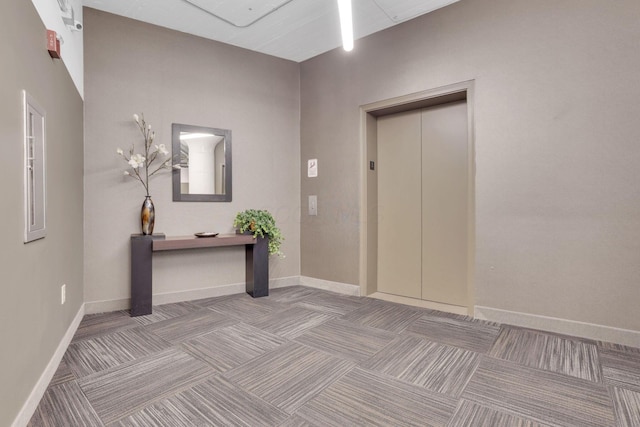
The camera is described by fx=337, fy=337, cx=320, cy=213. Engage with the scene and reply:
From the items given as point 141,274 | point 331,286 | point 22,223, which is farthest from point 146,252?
point 331,286

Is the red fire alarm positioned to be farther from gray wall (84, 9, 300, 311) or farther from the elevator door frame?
the elevator door frame

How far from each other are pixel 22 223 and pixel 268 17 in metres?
2.91

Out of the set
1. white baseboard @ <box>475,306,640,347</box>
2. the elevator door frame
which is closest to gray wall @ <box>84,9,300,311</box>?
the elevator door frame

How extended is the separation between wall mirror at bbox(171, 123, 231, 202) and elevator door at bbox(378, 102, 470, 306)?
1887mm

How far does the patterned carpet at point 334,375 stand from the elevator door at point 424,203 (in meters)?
0.59

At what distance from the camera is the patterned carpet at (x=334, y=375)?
67.1 inches

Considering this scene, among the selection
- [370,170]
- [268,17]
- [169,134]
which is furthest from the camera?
[370,170]

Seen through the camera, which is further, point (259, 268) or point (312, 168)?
point (312, 168)

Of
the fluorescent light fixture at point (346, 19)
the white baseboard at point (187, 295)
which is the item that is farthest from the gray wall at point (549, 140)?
the white baseboard at point (187, 295)

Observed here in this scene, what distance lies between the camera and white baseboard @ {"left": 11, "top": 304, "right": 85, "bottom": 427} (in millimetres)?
1570

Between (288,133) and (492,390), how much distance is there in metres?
3.65

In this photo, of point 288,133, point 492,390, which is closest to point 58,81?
point 288,133

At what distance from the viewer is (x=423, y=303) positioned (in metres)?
3.67

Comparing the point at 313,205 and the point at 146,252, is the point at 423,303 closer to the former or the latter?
the point at 313,205
